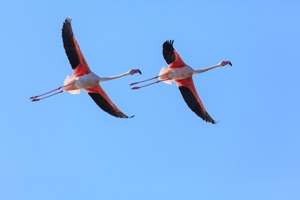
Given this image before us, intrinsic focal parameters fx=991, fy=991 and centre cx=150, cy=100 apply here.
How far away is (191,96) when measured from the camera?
55781 millimetres

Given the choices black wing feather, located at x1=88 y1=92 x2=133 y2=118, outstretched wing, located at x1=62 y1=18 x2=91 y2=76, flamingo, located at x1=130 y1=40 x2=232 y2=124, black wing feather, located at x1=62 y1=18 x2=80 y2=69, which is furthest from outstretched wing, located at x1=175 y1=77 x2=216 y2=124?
black wing feather, located at x1=62 y1=18 x2=80 y2=69

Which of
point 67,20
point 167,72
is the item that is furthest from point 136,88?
point 67,20

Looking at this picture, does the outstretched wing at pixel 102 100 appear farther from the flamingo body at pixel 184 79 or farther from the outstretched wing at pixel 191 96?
the outstretched wing at pixel 191 96

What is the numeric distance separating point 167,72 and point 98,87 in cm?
419

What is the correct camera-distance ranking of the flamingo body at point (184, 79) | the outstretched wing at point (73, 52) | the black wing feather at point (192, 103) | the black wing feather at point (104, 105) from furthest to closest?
the black wing feather at point (192, 103) < the flamingo body at point (184, 79) < the black wing feather at point (104, 105) < the outstretched wing at point (73, 52)

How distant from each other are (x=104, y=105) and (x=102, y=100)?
30 cm

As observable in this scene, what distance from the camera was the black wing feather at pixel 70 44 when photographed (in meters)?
53.0

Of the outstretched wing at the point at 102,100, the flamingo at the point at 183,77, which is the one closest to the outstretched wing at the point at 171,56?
the flamingo at the point at 183,77

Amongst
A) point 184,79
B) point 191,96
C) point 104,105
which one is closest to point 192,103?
point 191,96

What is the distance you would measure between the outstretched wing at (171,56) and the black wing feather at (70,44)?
5.11 meters

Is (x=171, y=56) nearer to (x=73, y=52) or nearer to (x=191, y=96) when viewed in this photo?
(x=191, y=96)

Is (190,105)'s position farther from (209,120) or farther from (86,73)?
(86,73)

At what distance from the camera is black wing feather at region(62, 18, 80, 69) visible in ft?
174

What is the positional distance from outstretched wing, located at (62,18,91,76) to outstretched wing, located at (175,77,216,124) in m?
5.72
